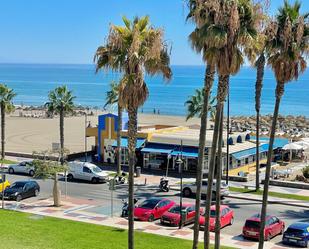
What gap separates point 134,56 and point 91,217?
18.0 metres

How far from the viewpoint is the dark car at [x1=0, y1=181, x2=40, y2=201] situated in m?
39.5

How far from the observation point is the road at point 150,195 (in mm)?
36188

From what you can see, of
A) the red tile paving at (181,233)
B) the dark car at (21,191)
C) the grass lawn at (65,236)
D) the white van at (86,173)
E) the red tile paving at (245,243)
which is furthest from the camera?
the white van at (86,173)

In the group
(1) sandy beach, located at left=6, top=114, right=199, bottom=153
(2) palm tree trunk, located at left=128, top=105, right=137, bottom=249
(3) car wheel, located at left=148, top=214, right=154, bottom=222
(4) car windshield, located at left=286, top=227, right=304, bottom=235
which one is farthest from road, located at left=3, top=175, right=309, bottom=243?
(1) sandy beach, located at left=6, top=114, right=199, bottom=153

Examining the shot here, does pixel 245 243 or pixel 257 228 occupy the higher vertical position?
pixel 257 228

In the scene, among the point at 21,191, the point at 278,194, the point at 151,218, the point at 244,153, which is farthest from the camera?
the point at 244,153

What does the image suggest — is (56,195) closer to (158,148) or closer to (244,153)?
(158,148)

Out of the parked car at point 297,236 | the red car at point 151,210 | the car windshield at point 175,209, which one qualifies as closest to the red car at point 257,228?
the parked car at point 297,236

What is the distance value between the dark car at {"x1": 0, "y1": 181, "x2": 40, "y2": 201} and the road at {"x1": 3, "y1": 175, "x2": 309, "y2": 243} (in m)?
0.91

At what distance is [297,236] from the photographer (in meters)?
29.6

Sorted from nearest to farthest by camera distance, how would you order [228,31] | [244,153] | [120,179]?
[228,31] → [120,179] → [244,153]

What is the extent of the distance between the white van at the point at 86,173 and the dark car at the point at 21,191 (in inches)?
290

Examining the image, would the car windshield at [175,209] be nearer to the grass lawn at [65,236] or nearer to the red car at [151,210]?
the red car at [151,210]

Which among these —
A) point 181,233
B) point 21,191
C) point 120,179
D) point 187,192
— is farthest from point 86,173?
point 181,233
